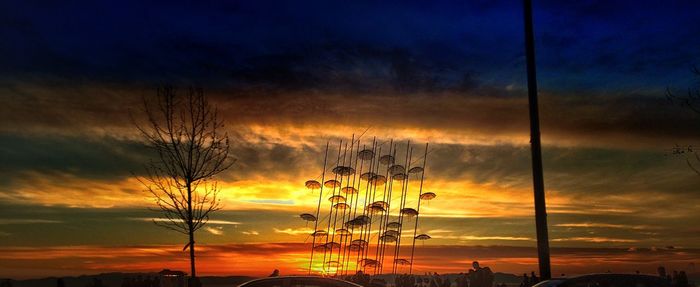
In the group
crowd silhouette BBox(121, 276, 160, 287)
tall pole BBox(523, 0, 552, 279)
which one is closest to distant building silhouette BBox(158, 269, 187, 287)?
crowd silhouette BBox(121, 276, 160, 287)

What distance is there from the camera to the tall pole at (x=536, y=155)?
16.2m

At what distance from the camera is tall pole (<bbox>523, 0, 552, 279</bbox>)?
53.1ft

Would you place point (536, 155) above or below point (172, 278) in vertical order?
above

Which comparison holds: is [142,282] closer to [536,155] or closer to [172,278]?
[172,278]

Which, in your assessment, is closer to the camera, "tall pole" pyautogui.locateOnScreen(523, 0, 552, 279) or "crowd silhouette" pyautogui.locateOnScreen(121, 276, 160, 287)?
"tall pole" pyautogui.locateOnScreen(523, 0, 552, 279)

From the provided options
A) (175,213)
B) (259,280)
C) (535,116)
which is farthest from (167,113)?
(535,116)

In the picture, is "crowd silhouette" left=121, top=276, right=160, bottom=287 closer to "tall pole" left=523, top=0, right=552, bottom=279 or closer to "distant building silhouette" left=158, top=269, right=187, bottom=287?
"distant building silhouette" left=158, top=269, right=187, bottom=287

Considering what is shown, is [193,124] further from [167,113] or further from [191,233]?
[191,233]

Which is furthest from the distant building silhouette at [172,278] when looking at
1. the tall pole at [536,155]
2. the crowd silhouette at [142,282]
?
the tall pole at [536,155]

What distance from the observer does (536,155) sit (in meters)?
16.7

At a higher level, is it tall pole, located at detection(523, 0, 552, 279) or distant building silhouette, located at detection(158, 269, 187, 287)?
tall pole, located at detection(523, 0, 552, 279)

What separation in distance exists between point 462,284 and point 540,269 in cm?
1655

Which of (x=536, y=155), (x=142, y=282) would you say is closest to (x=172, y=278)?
(x=142, y=282)

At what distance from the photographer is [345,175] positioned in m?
33.8
